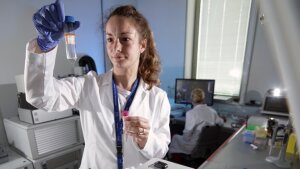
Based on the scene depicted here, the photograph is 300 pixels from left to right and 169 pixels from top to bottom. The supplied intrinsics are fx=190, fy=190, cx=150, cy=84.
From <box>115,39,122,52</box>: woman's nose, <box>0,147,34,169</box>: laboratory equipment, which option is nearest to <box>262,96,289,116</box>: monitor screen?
<box>115,39,122,52</box>: woman's nose

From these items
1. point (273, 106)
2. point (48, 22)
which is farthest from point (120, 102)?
point (273, 106)

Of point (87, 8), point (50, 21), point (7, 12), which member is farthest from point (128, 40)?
point (87, 8)

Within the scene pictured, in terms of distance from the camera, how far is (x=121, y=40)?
1004 mm

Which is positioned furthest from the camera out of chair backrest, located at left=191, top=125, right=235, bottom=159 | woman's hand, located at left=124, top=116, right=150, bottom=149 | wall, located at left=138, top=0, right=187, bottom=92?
wall, located at left=138, top=0, right=187, bottom=92

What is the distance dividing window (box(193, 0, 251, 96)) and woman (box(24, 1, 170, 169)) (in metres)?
2.25

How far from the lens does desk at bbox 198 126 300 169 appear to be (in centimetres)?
129

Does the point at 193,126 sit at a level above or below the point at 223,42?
below

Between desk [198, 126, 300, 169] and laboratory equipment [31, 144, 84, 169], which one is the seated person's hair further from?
laboratory equipment [31, 144, 84, 169]

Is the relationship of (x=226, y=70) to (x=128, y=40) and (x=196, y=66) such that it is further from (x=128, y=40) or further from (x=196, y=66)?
(x=128, y=40)

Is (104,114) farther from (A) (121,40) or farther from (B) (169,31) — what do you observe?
(B) (169,31)

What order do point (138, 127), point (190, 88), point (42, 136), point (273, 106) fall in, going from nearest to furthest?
point (138, 127), point (42, 136), point (273, 106), point (190, 88)

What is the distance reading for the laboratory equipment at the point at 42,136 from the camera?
1806mm

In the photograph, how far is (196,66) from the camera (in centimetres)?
344

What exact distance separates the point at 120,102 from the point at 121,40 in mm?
353
